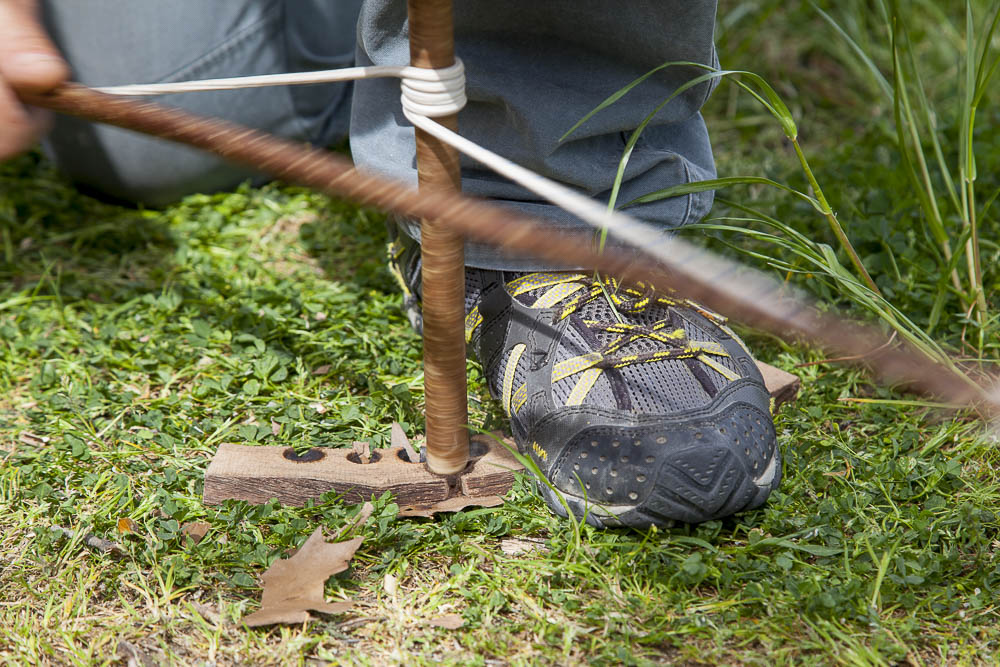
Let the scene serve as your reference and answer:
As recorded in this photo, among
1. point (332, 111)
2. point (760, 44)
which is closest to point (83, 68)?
point (332, 111)

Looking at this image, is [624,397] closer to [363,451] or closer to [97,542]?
[363,451]

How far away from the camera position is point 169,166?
5.89ft

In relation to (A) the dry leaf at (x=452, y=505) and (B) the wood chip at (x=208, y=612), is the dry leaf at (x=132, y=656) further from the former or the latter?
(A) the dry leaf at (x=452, y=505)

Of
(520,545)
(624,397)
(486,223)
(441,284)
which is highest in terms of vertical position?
(486,223)

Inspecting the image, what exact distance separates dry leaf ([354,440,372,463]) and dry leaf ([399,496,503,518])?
98 millimetres

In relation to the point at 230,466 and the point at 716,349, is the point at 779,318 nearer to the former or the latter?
Answer: the point at 716,349

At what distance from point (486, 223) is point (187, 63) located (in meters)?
1.27

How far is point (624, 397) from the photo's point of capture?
112 cm

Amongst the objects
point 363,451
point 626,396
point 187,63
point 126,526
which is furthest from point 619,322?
point 187,63

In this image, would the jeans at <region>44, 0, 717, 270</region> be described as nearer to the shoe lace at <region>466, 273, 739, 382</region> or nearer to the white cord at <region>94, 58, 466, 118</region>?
the shoe lace at <region>466, 273, 739, 382</region>

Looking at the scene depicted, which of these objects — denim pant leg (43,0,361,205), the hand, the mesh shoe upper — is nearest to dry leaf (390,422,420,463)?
the mesh shoe upper

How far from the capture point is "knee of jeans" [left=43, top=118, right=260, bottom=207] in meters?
1.77

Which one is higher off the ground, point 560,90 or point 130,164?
point 560,90

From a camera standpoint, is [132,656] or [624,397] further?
[624,397]
